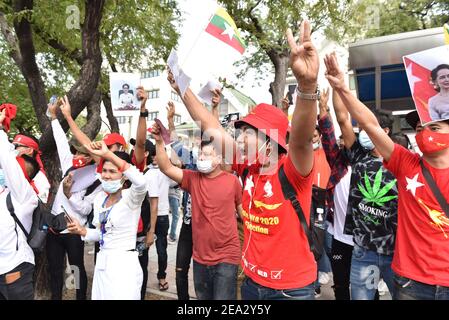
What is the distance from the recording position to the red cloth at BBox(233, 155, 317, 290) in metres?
2.12

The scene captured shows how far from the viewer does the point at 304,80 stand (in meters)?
1.61

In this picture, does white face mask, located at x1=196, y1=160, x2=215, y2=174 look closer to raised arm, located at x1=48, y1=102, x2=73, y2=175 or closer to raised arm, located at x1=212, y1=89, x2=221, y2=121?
raised arm, located at x1=212, y1=89, x2=221, y2=121

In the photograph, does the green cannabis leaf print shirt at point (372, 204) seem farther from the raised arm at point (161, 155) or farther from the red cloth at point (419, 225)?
the raised arm at point (161, 155)

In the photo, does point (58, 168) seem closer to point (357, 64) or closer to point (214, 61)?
point (214, 61)

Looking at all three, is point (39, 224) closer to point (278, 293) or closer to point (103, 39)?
point (278, 293)

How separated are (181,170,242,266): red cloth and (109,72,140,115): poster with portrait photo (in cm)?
86

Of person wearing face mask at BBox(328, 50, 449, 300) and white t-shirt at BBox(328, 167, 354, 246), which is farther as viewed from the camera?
white t-shirt at BBox(328, 167, 354, 246)

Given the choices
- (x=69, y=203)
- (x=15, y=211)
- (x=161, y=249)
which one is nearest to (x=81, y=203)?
(x=69, y=203)

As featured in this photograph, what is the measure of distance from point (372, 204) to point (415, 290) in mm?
925

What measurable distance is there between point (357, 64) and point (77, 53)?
530cm

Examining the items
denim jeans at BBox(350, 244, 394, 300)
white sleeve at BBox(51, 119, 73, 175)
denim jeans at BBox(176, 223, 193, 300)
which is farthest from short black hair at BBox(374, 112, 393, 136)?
white sleeve at BBox(51, 119, 73, 175)

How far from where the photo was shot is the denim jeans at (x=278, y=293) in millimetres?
2109

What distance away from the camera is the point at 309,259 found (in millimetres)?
2170
